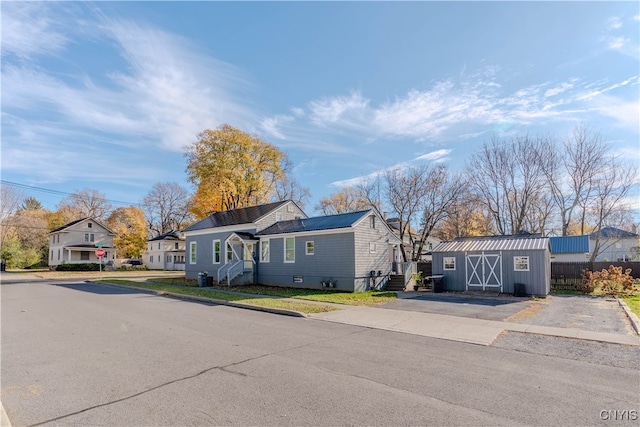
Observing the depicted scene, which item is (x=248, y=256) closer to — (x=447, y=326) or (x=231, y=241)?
(x=231, y=241)

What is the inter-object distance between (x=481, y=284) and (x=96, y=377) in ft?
61.5

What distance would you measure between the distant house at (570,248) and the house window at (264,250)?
1083 inches

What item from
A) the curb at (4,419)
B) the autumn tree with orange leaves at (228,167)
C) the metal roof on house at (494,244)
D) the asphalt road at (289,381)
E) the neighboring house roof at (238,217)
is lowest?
the asphalt road at (289,381)

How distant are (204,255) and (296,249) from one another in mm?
9546

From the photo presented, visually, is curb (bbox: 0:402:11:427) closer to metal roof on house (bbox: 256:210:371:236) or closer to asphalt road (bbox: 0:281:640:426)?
asphalt road (bbox: 0:281:640:426)

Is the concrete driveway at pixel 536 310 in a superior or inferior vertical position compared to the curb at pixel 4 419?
inferior

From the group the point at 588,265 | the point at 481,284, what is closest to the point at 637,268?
the point at 588,265

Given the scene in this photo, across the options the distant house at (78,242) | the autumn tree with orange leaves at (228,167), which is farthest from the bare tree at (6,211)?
the autumn tree with orange leaves at (228,167)

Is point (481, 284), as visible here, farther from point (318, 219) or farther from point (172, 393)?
point (172, 393)

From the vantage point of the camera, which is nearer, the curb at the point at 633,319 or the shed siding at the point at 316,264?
the curb at the point at 633,319

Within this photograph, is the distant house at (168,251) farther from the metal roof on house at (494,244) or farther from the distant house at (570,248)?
the distant house at (570,248)

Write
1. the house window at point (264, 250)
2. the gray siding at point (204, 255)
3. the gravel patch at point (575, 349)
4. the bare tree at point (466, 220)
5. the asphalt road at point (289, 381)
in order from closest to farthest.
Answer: the asphalt road at point (289, 381), the gravel patch at point (575, 349), the house window at point (264, 250), the gray siding at point (204, 255), the bare tree at point (466, 220)

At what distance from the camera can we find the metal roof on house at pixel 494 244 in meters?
18.6

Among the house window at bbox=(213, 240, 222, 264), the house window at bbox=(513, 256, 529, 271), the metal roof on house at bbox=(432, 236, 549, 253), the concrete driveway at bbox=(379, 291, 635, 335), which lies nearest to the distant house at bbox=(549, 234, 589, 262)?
the metal roof on house at bbox=(432, 236, 549, 253)
